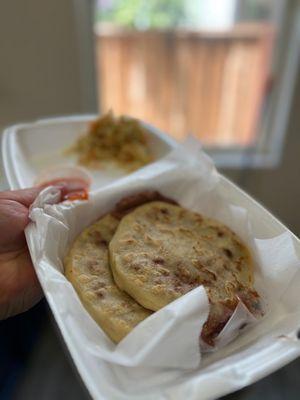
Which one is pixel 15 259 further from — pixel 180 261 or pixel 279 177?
pixel 279 177

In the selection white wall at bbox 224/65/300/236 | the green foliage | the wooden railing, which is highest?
the green foliage

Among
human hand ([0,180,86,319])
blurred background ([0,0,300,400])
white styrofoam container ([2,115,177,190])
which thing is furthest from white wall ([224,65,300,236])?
human hand ([0,180,86,319])

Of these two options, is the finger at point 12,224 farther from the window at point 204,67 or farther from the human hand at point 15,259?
the window at point 204,67

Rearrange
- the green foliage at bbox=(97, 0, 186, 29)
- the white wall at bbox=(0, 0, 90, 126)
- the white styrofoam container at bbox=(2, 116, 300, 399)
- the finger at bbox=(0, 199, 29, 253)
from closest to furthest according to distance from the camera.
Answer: the white styrofoam container at bbox=(2, 116, 300, 399)
the finger at bbox=(0, 199, 29, 253)
the white wall at bbox=(0, 0, 90, 126)
the green foliage at bbox=(97, 0, 186, 29)

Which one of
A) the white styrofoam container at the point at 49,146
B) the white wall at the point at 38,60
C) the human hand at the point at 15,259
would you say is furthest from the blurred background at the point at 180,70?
the human hand at the point at 15,259

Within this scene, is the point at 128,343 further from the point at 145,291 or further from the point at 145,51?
the point at 145,51

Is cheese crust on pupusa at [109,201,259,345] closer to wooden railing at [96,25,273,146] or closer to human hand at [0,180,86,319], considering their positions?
human hand at [0,180,86,319]
